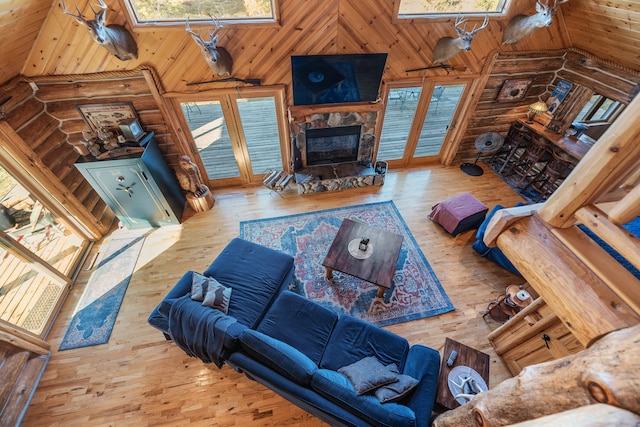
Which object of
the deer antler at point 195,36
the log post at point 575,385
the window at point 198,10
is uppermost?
the window at point 198,10

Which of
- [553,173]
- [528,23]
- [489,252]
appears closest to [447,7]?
[528,23]

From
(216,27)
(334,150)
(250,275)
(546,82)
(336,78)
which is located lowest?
(250,275)

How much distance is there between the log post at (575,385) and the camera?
742mm

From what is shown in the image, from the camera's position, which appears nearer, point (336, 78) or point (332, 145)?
point (336, 78)

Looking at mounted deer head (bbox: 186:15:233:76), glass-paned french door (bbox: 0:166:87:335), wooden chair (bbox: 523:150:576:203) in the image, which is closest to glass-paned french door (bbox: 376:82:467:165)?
wooden chair (bbox: 523:150:576:203)

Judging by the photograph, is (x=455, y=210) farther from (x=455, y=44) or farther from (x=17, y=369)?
(x=17, y=369)

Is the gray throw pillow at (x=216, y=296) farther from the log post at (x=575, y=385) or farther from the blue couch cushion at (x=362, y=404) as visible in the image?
the log post at (x=575, y=385)

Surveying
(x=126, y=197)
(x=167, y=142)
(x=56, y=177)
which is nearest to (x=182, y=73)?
(x=167, y=142)

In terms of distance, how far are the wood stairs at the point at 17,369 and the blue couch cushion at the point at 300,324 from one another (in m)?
2.42

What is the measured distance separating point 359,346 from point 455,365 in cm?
85

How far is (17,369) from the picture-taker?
8.71ft

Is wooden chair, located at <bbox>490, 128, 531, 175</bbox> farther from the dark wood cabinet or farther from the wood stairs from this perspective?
the wood stairs

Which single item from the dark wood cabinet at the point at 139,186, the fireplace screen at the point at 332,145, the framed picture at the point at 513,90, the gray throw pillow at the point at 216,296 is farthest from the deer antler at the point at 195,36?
the framed picture at the point at 513,90

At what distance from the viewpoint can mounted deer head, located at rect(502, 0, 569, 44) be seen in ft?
10.9
